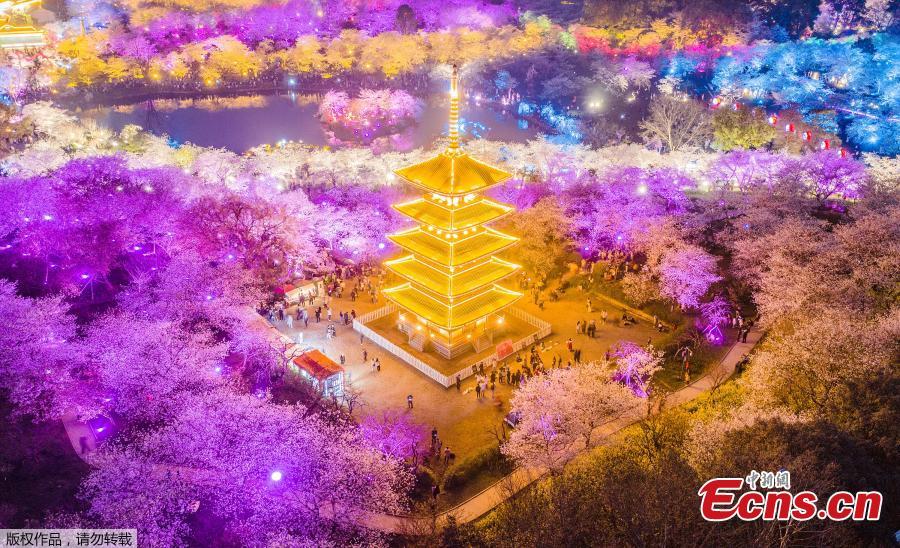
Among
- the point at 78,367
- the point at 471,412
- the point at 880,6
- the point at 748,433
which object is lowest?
the point at 471,412

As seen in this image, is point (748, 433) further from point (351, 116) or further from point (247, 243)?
point (351, 116)

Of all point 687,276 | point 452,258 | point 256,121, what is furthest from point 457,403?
point 256,121

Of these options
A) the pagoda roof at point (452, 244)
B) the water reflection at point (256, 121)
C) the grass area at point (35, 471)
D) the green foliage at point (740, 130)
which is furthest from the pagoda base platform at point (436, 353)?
the water reflection at point (256, 121)

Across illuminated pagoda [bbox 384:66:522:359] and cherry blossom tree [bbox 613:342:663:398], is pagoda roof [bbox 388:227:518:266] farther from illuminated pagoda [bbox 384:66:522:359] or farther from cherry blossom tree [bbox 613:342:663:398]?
cherry blossom tree [bbox 613:342:663:398]

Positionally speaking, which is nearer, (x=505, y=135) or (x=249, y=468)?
(x=249, y=468)

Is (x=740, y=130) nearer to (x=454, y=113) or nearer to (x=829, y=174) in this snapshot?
(x=829, y=174)

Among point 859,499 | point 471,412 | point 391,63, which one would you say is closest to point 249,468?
point 471,412
